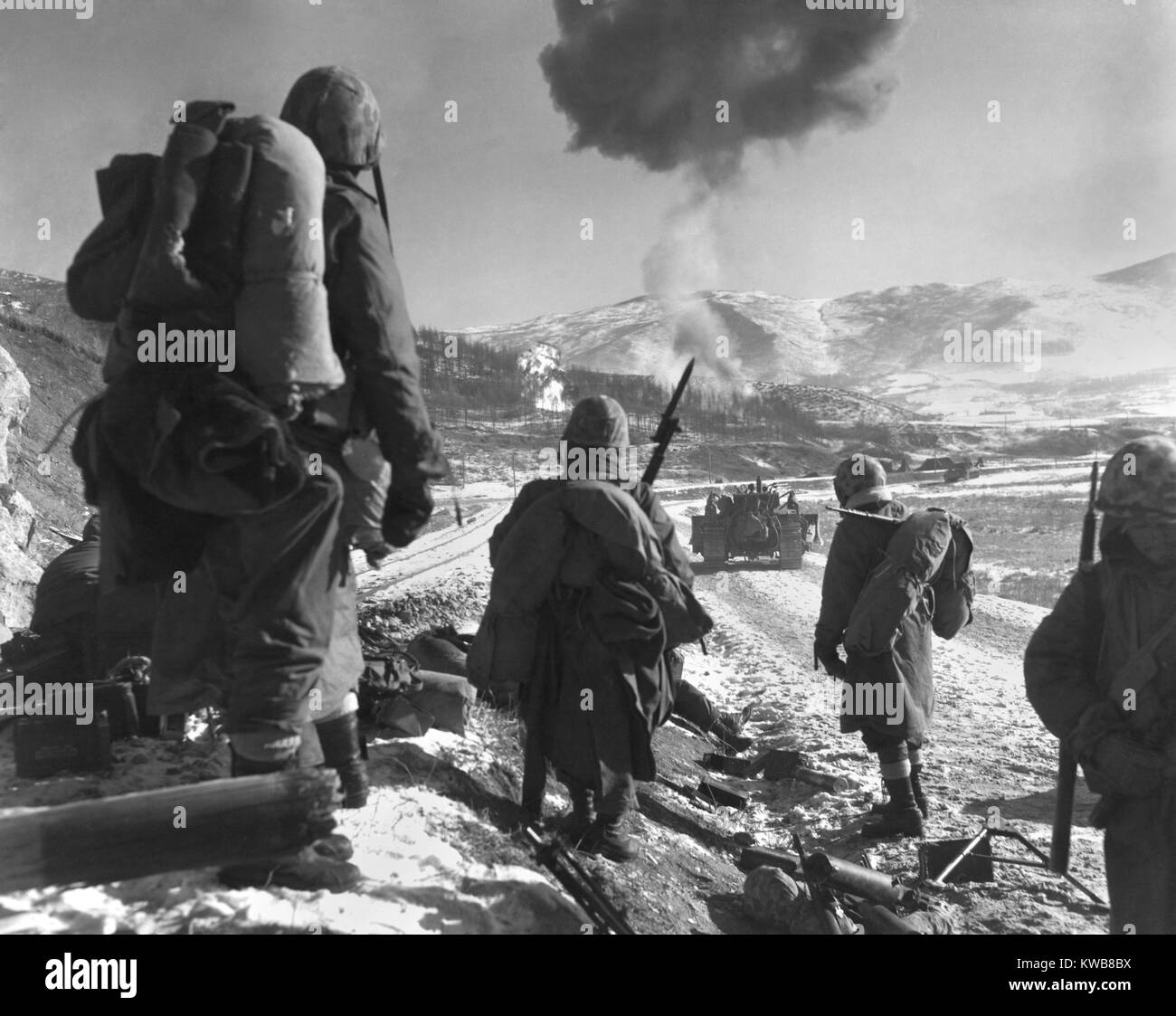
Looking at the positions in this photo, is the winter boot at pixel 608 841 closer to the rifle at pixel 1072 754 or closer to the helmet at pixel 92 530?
the rifle at pixel 1072 754

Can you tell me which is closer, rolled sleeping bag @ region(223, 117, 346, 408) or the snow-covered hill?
rolled sleeping bag @ region(223, 117, 346, 408)

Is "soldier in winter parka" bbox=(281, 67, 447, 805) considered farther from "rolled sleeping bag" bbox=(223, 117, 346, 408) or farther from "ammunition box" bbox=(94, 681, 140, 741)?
"ammunition box" bbox=(94, 681, 140, 741)

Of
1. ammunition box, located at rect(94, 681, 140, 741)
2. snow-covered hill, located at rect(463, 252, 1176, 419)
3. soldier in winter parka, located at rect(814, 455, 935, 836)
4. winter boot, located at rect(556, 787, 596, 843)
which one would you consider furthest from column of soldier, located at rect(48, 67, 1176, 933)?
snow-covered hill, located at rect(463, 252, 1176, 419)

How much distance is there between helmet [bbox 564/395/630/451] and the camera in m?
3.44

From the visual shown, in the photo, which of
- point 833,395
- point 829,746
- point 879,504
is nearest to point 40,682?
point 879,504

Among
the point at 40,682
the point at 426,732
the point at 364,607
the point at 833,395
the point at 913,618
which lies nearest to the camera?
the point at 40,682

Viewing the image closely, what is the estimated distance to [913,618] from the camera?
4480 mm

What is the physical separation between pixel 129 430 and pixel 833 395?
2676 inches

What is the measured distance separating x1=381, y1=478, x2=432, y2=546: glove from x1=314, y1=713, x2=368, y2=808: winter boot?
22.0 inches

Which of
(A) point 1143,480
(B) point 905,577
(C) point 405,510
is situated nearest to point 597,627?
(C) point 405,510

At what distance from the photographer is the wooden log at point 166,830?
6.61 feet

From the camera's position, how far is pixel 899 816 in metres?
4.34

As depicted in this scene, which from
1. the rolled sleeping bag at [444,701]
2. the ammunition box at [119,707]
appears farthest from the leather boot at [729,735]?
the ammunition box at [119,707]

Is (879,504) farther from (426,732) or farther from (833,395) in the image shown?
(833,395)
